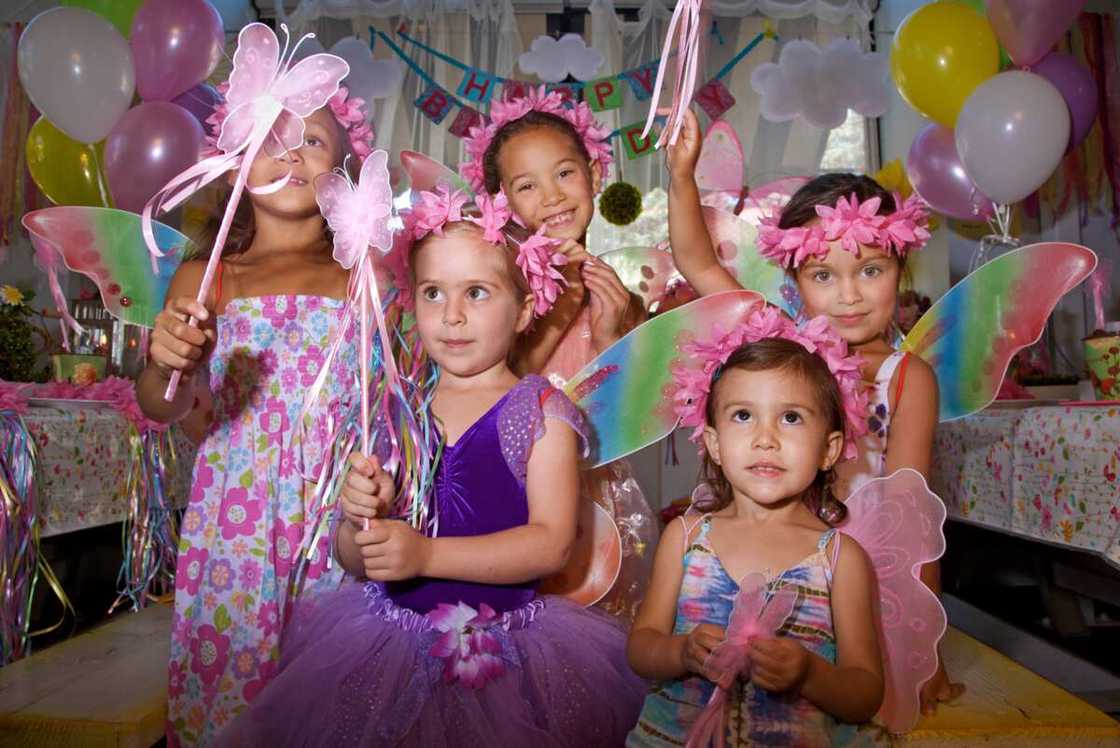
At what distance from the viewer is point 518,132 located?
1.75 m

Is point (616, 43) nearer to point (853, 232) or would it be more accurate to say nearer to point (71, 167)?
point (71, 167)

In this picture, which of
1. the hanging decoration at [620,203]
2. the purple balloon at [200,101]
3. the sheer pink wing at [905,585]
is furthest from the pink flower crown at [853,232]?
the hanging decoration at [620,203]

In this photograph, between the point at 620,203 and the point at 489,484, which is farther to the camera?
the point at 620,203

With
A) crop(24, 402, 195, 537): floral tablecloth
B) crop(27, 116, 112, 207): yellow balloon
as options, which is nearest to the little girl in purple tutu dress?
crop(24, 402, 195, 537): floral tablecloth

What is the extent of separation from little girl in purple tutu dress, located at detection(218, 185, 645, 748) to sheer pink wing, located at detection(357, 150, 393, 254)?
0.55 feet

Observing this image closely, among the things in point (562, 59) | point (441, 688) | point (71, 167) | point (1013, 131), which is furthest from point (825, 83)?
point (441, 688)

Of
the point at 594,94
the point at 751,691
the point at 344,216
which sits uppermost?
the point at 594,94

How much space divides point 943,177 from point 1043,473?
1692mm

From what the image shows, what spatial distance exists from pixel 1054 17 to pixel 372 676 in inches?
113

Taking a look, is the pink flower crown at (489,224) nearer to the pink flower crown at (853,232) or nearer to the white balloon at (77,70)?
the pink flower crown at (853,232)

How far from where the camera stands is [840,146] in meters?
5.13

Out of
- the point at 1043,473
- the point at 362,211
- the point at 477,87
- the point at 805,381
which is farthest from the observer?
the point at 477,87

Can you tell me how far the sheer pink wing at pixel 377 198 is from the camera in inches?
41.3

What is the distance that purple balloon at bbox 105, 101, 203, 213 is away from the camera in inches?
94.8
